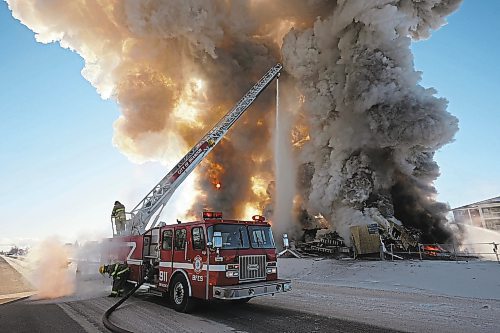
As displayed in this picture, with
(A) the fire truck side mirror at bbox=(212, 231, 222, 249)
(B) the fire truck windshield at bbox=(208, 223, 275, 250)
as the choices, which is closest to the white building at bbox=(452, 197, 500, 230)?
(B) the fire truck windshield at bbox=(208, 223, 275, 250)

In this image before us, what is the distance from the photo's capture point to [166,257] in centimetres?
952

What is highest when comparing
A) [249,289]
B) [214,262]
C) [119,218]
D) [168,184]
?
[168,184]

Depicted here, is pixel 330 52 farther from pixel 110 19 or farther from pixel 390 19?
pixel 110 19

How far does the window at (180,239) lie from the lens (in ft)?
29.5

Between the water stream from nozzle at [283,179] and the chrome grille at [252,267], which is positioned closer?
the chrome grille at [252,267]

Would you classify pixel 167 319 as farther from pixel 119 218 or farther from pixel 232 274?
pixel 119 218

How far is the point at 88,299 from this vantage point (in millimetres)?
11125

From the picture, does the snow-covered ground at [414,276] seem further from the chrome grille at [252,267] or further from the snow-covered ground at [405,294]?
the chrome grille at [252,267]

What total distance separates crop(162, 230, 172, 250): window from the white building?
142 ft

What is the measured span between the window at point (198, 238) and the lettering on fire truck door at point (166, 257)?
1.14 m

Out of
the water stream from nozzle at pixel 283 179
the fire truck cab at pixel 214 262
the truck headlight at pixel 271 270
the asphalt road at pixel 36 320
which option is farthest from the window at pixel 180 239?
the water stream from nozzle at pixel 283 179

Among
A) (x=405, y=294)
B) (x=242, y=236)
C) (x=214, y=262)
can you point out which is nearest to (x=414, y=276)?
(x=405, y=294)

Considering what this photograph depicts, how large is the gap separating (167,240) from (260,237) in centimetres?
275

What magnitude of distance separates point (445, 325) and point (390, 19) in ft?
61.8
